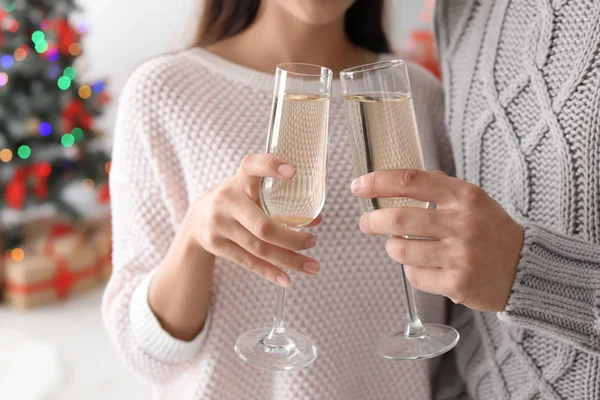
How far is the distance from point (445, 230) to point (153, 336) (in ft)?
2.01

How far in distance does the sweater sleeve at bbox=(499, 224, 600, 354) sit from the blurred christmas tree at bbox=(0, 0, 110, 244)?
3.18m

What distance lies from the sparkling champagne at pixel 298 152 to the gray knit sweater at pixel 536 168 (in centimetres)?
32

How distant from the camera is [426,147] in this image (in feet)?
4.35

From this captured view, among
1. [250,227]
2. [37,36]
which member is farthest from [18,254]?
[250,227]

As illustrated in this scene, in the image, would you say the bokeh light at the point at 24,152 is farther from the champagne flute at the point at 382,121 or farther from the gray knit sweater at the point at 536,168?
the champagne flute at the point at 382,121

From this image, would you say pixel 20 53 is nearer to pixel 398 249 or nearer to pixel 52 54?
pixel 52 54

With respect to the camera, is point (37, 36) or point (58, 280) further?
point (58, 280)

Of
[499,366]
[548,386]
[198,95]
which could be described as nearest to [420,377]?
[499,366]

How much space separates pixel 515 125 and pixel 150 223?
2.28ft

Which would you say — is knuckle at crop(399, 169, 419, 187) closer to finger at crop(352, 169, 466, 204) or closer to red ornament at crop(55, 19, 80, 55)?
finger at crop(352, 169, 466, 204)

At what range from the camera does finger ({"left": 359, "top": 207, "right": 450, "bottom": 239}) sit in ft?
2.74

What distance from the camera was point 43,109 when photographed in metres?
3.55

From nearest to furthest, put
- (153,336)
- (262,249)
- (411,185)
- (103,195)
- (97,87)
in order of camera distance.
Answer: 1. (411,185)
2. (262,249)
3. (153,336)
4. (97,87)
5. (103,195)

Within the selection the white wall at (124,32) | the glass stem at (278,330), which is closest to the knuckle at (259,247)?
the glass stem at (278,330)
